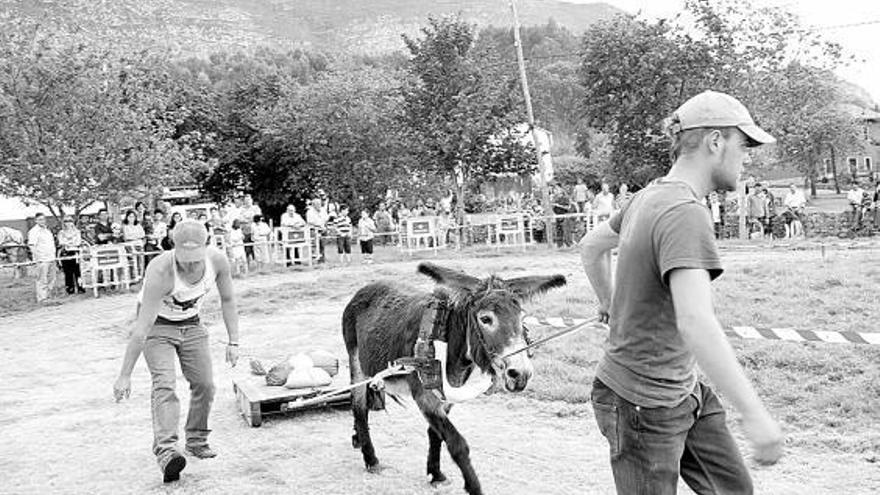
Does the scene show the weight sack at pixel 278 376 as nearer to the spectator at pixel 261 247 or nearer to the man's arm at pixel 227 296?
the man's arm at pixel 227 296

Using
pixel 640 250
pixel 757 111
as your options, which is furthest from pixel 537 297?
pixel 757 111

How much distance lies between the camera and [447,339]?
18.8 feet

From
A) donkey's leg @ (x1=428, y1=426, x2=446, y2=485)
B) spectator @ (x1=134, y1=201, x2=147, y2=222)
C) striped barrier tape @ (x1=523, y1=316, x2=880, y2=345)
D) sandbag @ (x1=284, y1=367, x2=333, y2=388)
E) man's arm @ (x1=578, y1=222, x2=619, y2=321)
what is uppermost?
spectator @ (x1=134, y1=201, x2=147, y2=222)

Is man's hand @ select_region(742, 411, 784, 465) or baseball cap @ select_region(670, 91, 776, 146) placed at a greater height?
baseball cap @ select_region(670, 91, 776, 146)

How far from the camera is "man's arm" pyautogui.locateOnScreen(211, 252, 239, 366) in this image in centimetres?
686

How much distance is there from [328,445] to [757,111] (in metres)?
30.4

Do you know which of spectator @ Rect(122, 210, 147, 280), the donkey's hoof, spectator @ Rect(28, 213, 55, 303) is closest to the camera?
the donkey's hoof

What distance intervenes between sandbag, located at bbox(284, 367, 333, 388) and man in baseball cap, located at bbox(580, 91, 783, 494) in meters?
5.25

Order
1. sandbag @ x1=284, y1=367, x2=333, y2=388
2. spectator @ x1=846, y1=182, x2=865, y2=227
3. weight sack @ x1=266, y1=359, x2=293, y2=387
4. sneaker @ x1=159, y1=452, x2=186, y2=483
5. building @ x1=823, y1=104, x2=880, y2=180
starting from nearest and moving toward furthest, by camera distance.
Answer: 1. sneaker @ x1=159, y1=452, x2=186, y2=483
2. sandbag @ x1=284, y1=367, x2=333, y2=388
3. weight sack @ x1=266, y1=359, x2=293, y2=387
4. spectator @ x1=846, y1=182, x2=865, y2=227
5. building @ x1=823, y1=104, x2=880, y2=180

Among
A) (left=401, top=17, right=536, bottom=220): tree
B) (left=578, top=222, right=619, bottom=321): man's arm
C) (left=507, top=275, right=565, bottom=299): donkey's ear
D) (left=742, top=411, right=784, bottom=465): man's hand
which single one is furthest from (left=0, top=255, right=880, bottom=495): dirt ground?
(left=401, top=17, right=536, bottom=220): tree

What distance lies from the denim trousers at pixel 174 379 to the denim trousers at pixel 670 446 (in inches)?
163

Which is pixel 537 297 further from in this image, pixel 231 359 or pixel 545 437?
pixel 231 359

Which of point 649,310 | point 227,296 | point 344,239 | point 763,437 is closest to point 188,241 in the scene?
point 227,296

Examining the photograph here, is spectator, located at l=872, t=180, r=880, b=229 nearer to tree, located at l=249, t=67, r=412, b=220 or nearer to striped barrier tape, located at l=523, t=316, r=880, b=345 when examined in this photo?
striped barrier tape, located at l=523, t=316, r=880, b=345
